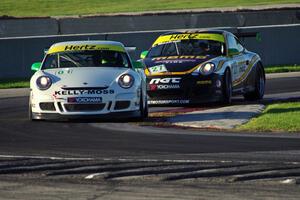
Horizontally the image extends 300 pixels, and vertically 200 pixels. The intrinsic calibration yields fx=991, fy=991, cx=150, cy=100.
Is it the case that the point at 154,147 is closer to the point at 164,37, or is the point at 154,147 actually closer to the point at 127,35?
the point at 164,37

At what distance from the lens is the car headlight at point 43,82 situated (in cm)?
1445

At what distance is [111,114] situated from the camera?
14.3m

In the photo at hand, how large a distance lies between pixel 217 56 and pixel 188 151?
6.51 meters

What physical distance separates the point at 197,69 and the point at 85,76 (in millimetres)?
2928

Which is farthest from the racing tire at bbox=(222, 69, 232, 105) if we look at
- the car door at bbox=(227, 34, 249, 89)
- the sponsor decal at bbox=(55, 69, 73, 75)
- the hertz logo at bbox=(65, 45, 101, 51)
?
the sponsor decal at bbox=(55, 69, 73, 75)

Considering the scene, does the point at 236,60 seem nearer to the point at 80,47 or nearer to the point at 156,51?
the point at 156,51

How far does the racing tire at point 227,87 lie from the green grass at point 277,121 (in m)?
1.21

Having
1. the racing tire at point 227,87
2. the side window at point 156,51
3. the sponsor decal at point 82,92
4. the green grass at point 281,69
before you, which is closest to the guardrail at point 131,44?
the green grass at point 281,69

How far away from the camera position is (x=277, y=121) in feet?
46.3

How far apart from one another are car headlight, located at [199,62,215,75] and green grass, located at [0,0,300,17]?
35.5 meters

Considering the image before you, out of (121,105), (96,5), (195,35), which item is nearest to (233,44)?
(195,35)

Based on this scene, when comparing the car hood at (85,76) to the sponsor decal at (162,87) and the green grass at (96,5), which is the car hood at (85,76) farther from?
the green grass at (96,5)

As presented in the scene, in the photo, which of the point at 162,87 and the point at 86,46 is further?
the point at 162,87

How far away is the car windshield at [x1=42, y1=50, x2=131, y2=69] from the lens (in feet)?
50.5
